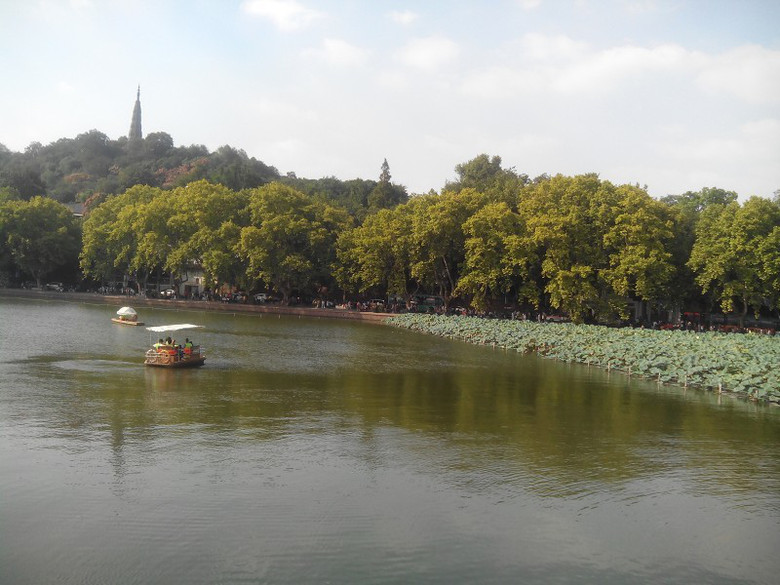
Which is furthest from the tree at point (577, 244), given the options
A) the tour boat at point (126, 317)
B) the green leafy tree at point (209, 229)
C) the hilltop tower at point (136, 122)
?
the hilltop tower at point (136, 122)

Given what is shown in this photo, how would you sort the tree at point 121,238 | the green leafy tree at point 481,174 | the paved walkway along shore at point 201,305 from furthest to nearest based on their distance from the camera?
the green leafy tree at point 481,174 < the tree at point 121,238 < the paved walkway along shore at point 201,305

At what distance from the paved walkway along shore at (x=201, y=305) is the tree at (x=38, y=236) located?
160 inches

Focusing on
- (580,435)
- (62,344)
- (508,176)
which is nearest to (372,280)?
(508,176)

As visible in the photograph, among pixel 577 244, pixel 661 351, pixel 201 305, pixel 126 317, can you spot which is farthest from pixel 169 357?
pixel 201 305

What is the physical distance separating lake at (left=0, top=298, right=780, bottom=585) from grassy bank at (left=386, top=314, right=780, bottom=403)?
1511 millimetres

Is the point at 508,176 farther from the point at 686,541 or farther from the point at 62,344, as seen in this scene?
the point at 686,541

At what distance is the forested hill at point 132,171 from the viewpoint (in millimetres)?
102188

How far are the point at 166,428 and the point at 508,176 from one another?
75917 millimetres

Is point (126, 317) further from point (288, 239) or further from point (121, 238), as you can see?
point (121, 238)

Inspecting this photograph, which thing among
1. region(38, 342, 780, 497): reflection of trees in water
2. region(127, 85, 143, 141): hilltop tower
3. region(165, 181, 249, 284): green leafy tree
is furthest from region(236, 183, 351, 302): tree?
region(127, 85, 143, 141): hilltop tower

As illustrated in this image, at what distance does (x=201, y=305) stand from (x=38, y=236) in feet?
78.4

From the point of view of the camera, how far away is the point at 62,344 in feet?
108

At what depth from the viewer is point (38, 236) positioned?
77250mm

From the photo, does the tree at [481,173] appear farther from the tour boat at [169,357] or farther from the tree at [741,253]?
the tour boat at [169,357]
